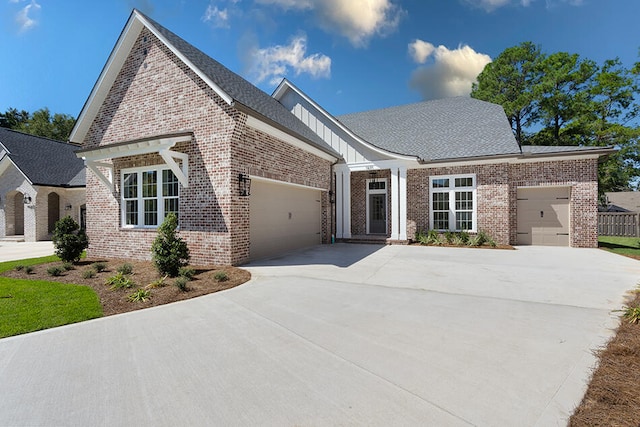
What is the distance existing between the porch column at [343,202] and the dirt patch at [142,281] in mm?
6964

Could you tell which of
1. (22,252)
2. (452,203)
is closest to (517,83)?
(452,203)

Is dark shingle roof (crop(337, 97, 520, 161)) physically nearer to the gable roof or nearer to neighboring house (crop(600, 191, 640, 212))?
the gable roof

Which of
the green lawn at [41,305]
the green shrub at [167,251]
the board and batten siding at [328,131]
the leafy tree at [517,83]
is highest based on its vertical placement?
the leafy tree at [517,83]

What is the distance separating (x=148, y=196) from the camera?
9281mm

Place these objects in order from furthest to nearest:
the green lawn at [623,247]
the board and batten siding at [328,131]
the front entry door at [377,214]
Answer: the front entry door at [377,214] < the board and batten siding at [328,131] < the green lawn at [623,247]

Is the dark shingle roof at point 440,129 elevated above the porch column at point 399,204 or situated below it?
above

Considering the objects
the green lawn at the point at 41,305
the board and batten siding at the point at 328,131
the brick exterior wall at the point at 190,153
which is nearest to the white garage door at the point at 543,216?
the board and batten siding at the point at 328,131

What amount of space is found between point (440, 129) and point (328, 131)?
6.08 m

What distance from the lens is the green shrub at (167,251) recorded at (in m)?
6.68

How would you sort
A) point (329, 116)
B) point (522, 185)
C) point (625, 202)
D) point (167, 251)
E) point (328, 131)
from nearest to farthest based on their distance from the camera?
point (167, 251)
point (522, 185)
point (329, 116)
point (328, 131)
point (625, 202)

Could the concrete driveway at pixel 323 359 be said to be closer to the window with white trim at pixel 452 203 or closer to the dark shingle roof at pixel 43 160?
the window with white trim at pixel 452 203

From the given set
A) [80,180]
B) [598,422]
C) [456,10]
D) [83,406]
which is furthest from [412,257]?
[80,180]

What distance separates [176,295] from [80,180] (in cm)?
1912

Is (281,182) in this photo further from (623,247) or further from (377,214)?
(623,247)
